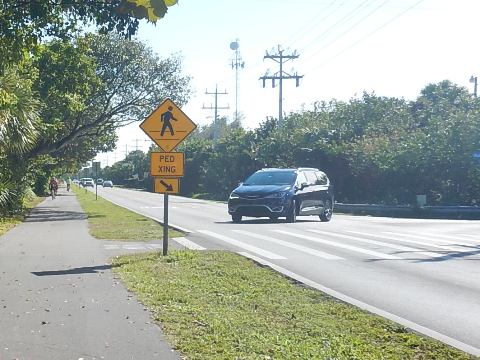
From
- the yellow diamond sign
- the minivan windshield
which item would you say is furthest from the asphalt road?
the yellow diamond sign

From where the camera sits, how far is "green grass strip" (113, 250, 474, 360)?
6.46 metres

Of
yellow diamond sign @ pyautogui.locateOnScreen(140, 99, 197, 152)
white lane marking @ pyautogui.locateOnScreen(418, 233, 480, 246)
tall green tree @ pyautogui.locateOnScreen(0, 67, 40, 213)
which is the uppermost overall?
tall green tree @ pyautogui.locateOnScreen(0, 67, 40, 213)

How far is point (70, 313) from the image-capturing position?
324 inches

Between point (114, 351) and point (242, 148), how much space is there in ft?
182

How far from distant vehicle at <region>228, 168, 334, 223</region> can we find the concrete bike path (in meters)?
9.98

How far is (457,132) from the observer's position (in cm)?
3772

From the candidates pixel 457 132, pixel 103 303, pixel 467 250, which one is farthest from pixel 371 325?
pixel 457 132

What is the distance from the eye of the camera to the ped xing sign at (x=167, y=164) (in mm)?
13383

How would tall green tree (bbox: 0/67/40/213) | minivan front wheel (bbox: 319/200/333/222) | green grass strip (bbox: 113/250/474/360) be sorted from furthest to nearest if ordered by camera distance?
minivan front wheel (bbox: 319/200/333/222), tall green tree (bbox: 0/67/40/213), green grass strip (bbox: 113/250/474/360)

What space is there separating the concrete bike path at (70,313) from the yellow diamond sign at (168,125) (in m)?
2.45

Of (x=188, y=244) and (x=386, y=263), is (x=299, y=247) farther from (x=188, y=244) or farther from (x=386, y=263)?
(x=386, y=263)

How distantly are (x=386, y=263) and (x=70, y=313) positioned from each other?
22.2 feet

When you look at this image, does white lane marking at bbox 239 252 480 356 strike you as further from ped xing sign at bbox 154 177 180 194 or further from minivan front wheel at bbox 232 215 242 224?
minivan front wheel at bbox 232 215 242 224

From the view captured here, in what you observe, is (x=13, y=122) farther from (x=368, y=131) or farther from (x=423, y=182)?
(x=368, y=131)
